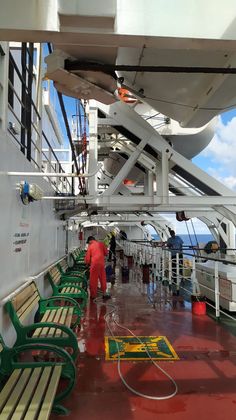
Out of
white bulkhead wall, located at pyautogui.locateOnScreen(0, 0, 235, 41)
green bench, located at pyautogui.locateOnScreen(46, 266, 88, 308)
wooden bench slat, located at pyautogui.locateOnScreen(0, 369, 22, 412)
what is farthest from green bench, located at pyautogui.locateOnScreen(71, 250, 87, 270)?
white bulkhead wall, located at pyautogui.locateOnScreen(0, 0, 235, 41)

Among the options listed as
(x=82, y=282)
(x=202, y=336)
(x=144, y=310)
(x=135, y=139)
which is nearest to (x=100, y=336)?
(x=202, y=336)

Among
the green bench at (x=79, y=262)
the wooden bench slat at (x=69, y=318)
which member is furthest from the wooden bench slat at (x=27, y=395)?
the green bench at (x=79, y=262)

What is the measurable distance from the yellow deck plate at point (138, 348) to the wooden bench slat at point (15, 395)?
63.3 inches

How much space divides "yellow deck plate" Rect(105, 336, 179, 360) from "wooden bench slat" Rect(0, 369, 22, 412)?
1622mm

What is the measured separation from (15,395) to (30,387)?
0.14 m

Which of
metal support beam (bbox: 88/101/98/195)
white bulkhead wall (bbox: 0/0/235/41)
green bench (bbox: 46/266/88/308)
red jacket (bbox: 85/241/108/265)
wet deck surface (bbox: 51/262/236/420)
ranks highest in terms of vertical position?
metal support beam (bbox: 88/101/98/195)

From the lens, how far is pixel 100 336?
17.8ft

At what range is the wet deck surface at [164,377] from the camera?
10.4 feet

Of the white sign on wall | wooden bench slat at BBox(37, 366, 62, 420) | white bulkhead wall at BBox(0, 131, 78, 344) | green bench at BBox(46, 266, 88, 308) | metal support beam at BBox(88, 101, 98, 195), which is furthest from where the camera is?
metal support beam at BBox(88, 101, 98, 195)

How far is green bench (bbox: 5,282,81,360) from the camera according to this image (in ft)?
12.0

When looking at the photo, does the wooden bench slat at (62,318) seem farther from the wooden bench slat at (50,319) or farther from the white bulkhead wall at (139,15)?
the white bulkhead wall at (139,15)

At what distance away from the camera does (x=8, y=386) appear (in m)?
2.83

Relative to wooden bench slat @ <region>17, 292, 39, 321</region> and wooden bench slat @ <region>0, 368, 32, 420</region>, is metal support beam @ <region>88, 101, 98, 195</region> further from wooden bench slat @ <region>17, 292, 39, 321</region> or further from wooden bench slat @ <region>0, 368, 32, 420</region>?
wooden bench slat @ <region>0, 368, 32, 420</region>

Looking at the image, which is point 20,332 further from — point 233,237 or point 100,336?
point 233,237
